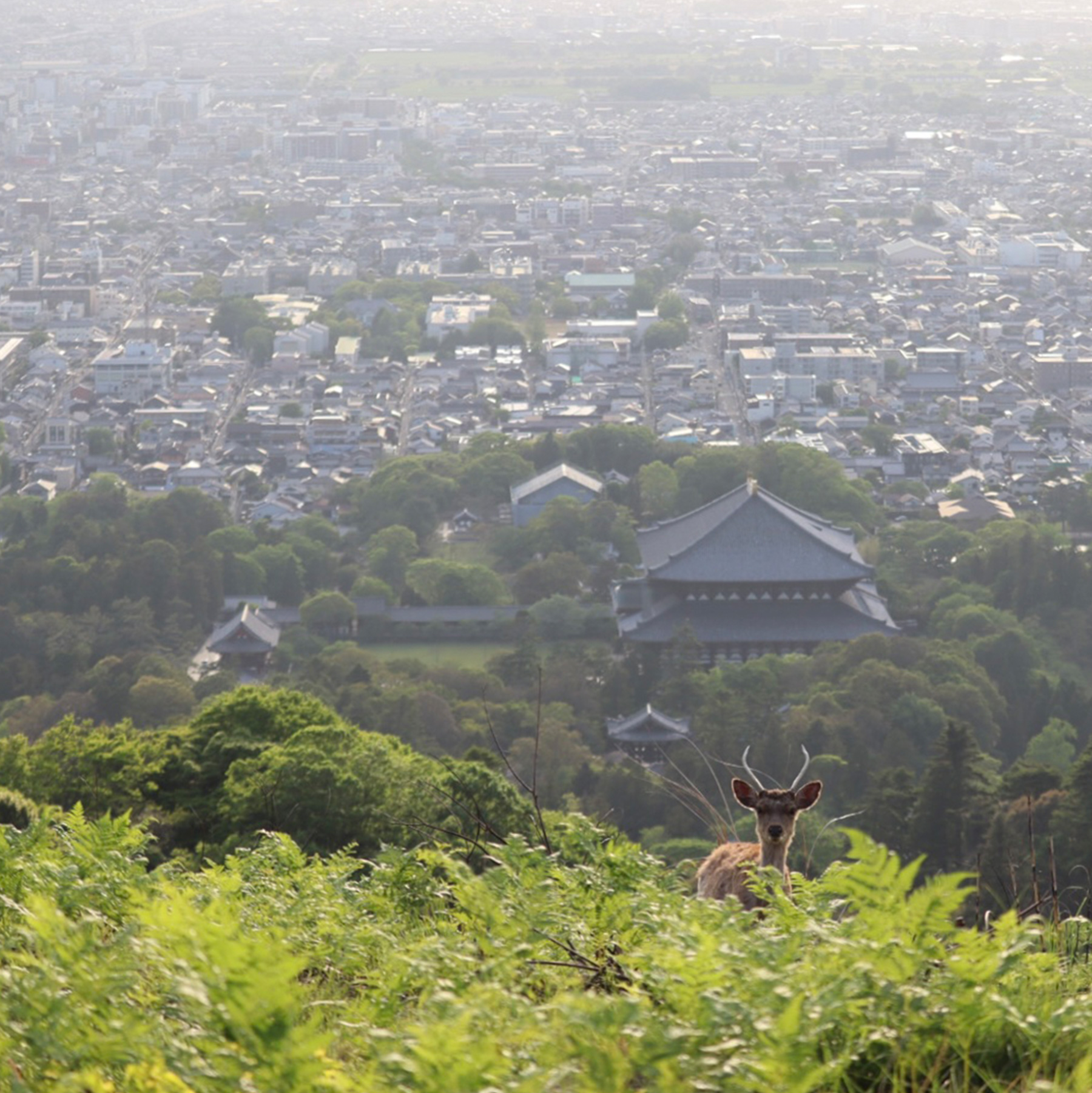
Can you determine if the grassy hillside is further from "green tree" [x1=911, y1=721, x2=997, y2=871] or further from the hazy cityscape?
the hazy cityscape

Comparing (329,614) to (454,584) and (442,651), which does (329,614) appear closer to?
(442,651)

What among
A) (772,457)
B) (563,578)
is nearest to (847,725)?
(563,578)

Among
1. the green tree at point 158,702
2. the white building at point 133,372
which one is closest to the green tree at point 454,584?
the green tree at point 158,702

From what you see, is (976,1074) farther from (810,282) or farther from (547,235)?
(547,235)

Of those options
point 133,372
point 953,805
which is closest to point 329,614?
point 953,805

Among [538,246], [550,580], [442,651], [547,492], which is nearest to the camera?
[442,651]

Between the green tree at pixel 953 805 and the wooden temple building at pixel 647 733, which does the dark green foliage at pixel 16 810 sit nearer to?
the green tree at pixel 953 805
